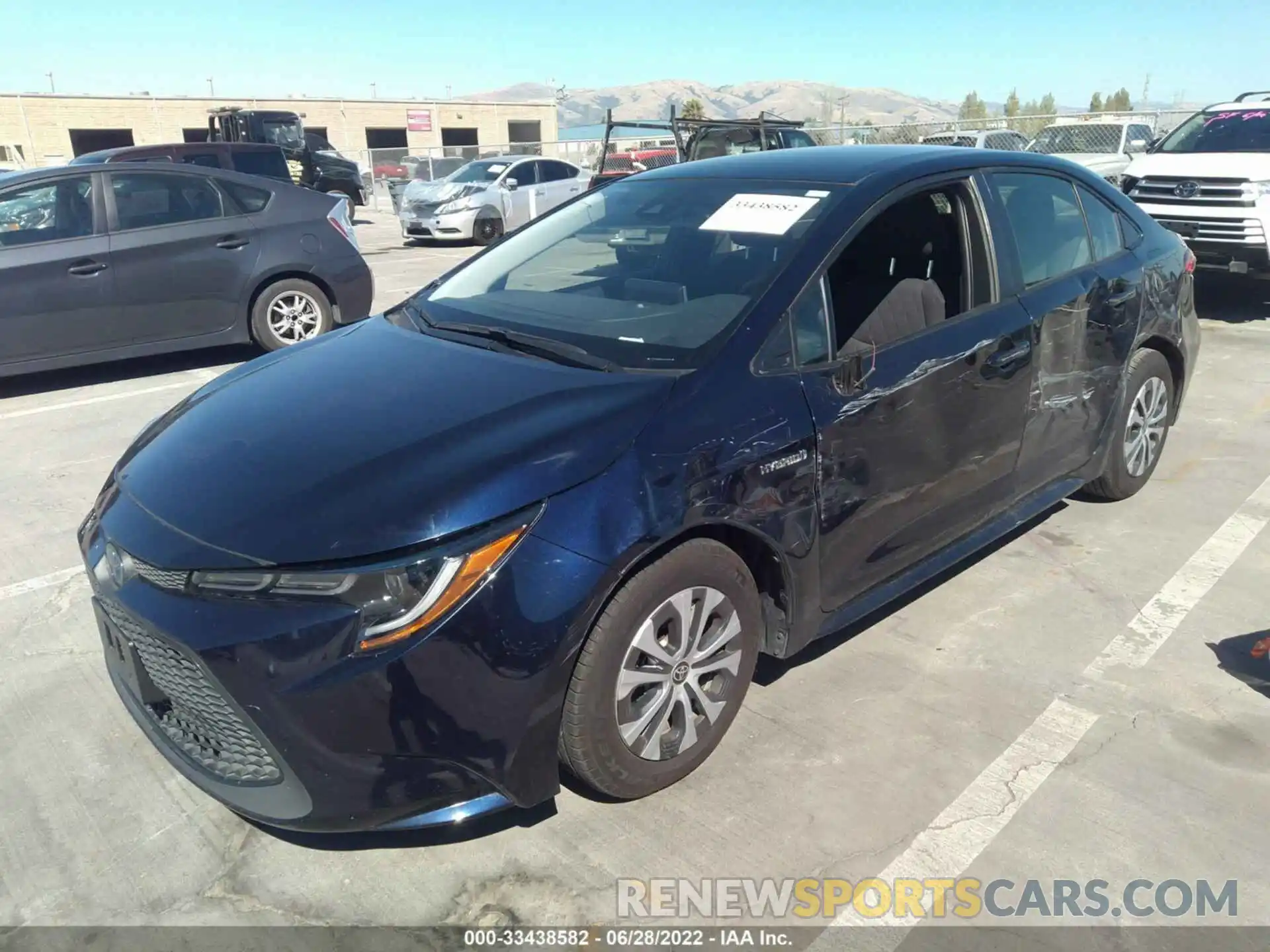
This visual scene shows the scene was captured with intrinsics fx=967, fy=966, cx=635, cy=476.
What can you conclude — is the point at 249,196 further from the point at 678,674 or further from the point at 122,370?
the point at 678,674

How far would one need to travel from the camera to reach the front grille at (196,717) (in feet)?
7.49

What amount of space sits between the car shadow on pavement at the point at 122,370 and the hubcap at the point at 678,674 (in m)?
6.18

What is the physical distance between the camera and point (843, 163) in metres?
3.48

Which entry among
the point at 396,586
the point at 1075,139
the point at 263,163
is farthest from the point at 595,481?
the point at 1075,139

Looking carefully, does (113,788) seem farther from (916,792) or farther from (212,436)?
(916,792)

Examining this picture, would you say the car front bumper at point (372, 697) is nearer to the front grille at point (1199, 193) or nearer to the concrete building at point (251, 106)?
the front grille at point (1199, 193)

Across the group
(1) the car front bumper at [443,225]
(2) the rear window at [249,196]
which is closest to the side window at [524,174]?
(1) the car front bumper at [443,225]

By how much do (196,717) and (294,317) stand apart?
579 cm

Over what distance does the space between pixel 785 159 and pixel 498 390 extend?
1638mm

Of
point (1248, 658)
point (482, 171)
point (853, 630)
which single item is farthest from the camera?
point (482, 171)

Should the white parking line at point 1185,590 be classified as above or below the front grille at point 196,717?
below

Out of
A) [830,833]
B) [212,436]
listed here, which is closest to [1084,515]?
[830,833]

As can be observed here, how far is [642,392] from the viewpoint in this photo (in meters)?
2.62

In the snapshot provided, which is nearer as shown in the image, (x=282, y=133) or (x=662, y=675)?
(x=662, y=675)
